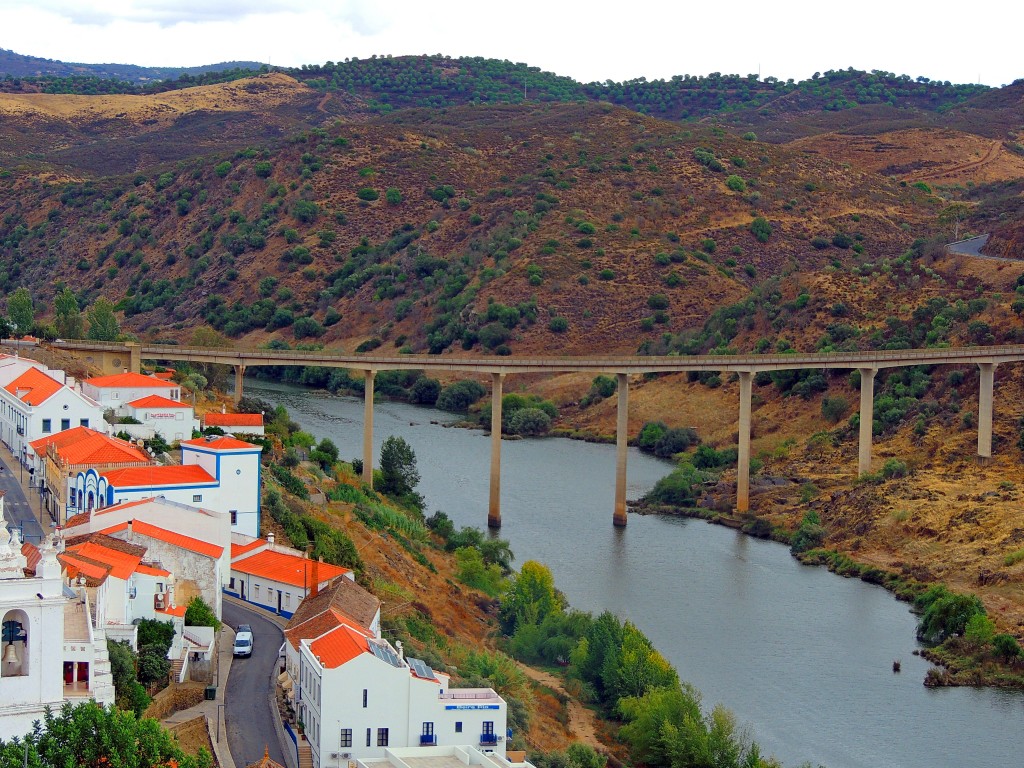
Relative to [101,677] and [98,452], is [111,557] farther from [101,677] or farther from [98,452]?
[98,452]

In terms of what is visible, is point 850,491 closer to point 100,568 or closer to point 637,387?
point 637,387

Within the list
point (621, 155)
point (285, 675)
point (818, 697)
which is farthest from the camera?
point (621, 155)

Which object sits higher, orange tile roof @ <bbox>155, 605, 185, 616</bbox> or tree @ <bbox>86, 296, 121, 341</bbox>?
tree @ <bbox>86, 296, 121, 341</bbox>

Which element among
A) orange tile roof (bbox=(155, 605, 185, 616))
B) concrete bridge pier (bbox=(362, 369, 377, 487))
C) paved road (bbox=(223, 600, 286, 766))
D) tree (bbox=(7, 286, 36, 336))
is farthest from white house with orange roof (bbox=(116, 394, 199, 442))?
tree (bbox=(7, 286, 36, 336))

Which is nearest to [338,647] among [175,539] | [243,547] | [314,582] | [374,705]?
[374,705]

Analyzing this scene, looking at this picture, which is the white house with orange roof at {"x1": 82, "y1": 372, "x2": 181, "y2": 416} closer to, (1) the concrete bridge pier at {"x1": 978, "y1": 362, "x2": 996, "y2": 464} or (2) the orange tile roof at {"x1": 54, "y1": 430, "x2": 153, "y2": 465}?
(2) the orange tile roof at {"x1": 54, "y1": 430, "x2": 153, "y2": 465}

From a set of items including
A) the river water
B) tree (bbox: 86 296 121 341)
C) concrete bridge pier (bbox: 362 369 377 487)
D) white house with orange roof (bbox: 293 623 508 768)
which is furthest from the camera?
tree (bbox: 86 296 121 341)

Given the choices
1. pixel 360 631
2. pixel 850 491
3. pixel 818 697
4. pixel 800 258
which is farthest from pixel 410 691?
pixel 800 258
